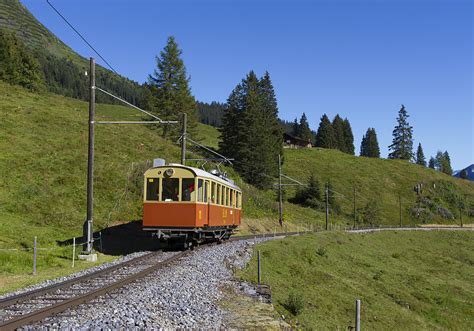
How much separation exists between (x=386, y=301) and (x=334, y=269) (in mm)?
4980

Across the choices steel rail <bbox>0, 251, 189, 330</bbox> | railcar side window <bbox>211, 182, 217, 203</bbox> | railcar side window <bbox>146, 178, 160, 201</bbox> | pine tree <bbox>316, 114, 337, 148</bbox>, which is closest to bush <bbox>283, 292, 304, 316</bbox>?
steel rail <bbox>0, 251, 189, 330</bbox>

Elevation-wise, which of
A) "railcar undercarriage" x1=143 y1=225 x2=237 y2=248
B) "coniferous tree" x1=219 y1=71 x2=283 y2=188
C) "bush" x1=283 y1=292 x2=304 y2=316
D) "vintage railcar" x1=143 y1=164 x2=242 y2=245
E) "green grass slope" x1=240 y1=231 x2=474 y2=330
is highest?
"coniferous tree" x1=219 y1=71 x2=283 y2=188

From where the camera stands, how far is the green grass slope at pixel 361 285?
1703cm

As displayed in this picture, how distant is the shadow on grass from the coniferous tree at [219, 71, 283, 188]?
37595 mm

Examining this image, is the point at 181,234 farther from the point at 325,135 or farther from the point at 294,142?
the point at 325,135

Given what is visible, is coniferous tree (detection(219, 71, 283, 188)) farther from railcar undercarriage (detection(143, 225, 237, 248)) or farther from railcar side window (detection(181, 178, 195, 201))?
railcar side window (detection(181, 178, 195, 201))

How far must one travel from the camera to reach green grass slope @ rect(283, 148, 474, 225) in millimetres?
96625

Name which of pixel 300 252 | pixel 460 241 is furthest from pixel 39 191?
pixel 460 241

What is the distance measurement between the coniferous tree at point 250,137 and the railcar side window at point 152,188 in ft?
152

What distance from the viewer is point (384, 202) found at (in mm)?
99938

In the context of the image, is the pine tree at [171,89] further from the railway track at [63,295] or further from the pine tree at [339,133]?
the pine tree at [339,133]

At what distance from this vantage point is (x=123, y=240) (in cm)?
2675

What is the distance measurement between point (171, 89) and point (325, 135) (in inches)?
3244

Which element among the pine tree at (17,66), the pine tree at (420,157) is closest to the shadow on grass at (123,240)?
the pine tree at (17,66)
